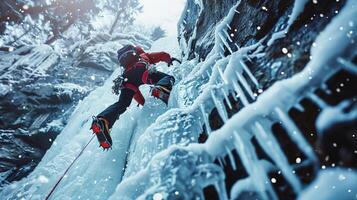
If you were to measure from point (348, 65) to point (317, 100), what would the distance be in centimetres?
27

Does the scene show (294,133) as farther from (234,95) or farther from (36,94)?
(36,94)

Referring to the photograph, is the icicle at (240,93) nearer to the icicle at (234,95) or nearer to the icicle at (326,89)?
the icicle at (234,95)

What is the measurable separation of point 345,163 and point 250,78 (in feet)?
3.19

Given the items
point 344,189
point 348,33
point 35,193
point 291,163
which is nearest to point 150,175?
point 291,163

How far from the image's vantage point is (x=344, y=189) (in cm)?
194

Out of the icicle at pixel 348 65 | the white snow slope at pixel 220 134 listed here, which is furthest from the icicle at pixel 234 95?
the icicle at pixel 348 65

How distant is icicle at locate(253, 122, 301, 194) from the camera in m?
1.93

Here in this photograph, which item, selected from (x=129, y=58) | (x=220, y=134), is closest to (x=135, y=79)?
(x=129, y=58)

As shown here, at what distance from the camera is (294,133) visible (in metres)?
2.08

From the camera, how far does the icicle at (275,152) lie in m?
1.93

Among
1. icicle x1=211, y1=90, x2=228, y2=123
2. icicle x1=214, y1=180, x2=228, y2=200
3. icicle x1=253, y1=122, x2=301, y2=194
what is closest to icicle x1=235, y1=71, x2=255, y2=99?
icicle x1=211, y1=90, x2=228, y2=123

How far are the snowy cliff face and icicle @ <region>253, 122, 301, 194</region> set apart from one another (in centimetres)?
877

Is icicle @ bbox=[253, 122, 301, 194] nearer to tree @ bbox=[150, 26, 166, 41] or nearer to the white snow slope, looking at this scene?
the white snow slope

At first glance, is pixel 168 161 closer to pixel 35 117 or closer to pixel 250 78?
pixel 250 78
